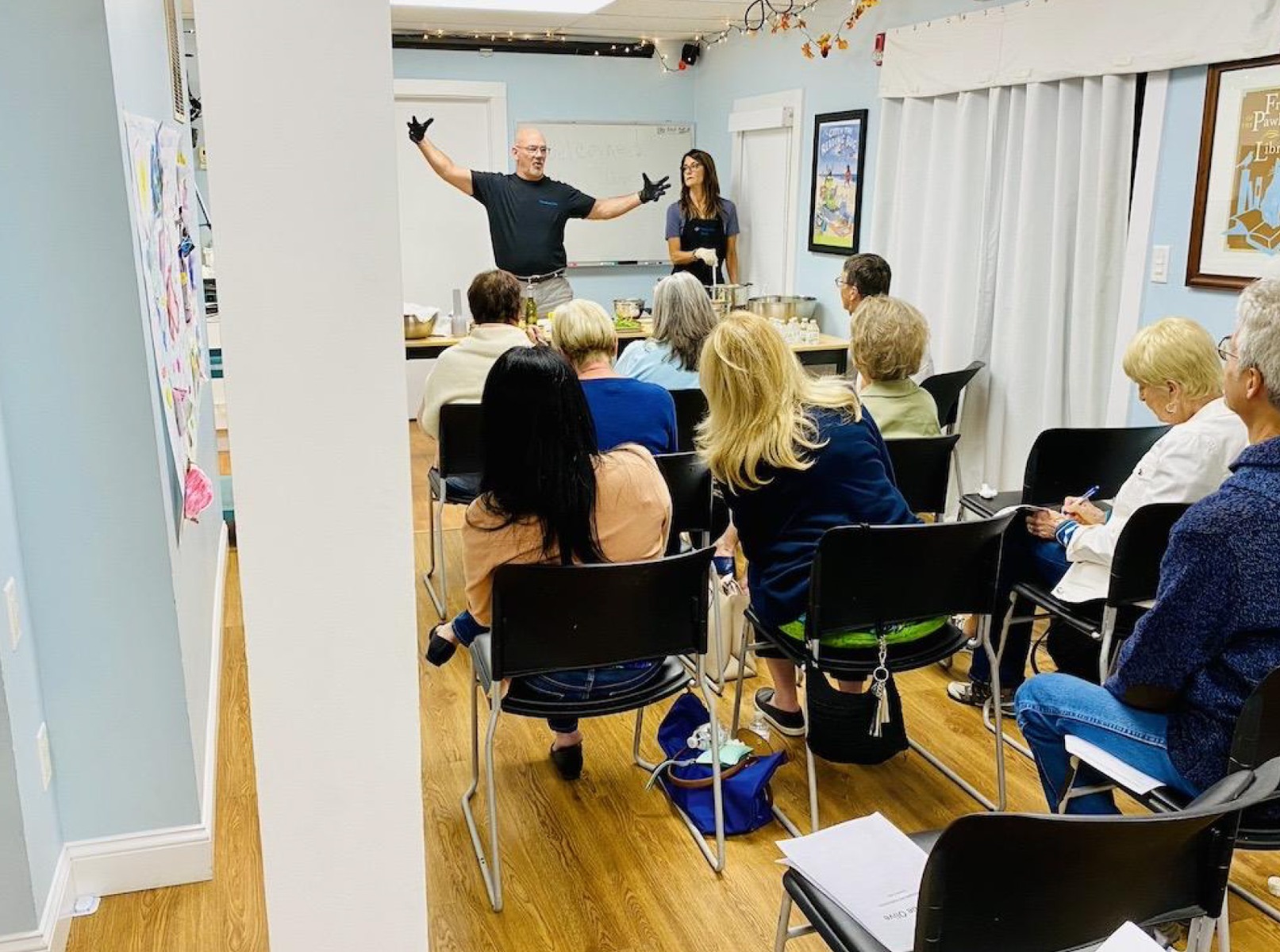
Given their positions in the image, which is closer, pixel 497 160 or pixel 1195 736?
pixel 1195 736

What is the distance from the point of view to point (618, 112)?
7285 mm

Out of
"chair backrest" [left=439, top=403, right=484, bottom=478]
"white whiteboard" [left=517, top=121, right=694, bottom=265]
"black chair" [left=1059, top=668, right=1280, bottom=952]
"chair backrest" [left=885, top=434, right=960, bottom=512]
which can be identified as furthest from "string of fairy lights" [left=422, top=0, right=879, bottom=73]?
"black chair" [left=1059, top=668, right=1280, bottom=952]

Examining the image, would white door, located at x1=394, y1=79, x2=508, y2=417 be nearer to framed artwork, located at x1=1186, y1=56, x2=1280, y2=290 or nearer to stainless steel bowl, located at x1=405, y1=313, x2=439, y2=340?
stainless steel bowl, located at x1=405, y1=313, x2=439, y2=340

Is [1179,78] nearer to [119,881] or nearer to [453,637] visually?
[453,637]

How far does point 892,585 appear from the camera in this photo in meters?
2.36

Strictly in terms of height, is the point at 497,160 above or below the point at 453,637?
above

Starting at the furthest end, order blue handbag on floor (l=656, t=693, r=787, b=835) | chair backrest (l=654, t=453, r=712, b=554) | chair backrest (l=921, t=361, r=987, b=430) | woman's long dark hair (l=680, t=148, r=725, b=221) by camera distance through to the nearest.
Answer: woman's long dark hair (l=680, t=148, r=725, b=221)
chair backrest (l=921, t=361, r=987, b=430)
chair backrest (l=654, t=453, r=712, b=554)
blue handbag on floor (l=656, t=693, r=787, b=835)

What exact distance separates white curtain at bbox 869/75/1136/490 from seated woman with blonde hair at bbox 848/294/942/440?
1.20m

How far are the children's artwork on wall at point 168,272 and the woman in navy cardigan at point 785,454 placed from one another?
1194 mm

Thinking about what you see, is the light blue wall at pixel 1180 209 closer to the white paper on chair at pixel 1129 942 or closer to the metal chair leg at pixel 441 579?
the metal chair leg at pixel 441 579

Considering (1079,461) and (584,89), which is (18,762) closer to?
(1079,461)

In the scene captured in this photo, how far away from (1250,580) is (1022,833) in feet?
2.45

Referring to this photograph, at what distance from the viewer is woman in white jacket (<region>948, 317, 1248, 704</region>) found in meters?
2.54

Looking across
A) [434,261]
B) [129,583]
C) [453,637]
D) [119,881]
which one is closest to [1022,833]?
[453,637]
